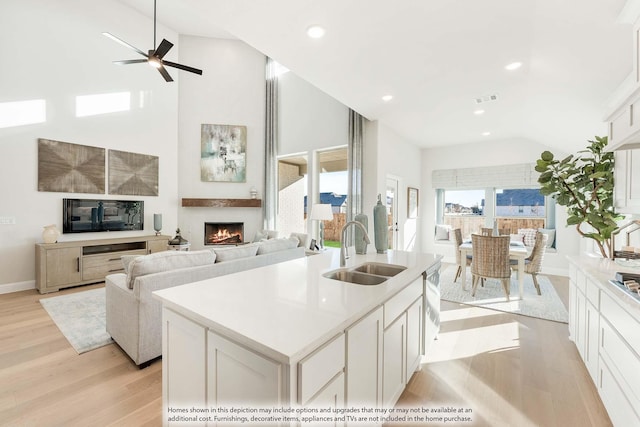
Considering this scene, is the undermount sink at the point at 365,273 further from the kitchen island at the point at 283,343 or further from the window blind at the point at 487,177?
the window blind at the point at 487,177

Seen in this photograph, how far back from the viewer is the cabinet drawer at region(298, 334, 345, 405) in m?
0.87

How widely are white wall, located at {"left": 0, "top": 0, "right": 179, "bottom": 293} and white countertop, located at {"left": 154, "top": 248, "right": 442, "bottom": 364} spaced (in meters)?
4.66

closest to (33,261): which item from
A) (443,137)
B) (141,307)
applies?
(141,307)

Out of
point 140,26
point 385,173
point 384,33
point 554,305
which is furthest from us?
point 140,26

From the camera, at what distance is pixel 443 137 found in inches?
224

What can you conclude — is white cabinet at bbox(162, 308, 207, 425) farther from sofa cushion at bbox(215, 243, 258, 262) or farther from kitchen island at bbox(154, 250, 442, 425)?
sofa cushion at bbox(215, 243, 258, 262)

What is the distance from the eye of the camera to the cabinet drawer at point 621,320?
1301 millimetres

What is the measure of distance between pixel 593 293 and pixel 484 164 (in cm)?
467

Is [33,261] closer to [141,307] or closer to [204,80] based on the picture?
[141,307]

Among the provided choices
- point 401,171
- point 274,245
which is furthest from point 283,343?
point 401,171

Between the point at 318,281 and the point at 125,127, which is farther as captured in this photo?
the point at 125,127

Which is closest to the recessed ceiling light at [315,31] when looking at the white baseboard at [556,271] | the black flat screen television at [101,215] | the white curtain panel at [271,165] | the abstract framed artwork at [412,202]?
the abstract framed artwork at [412,202]

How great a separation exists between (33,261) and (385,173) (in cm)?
591

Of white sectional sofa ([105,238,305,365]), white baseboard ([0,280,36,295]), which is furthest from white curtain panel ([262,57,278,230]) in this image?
white baseboard ([0,280,36,295])
